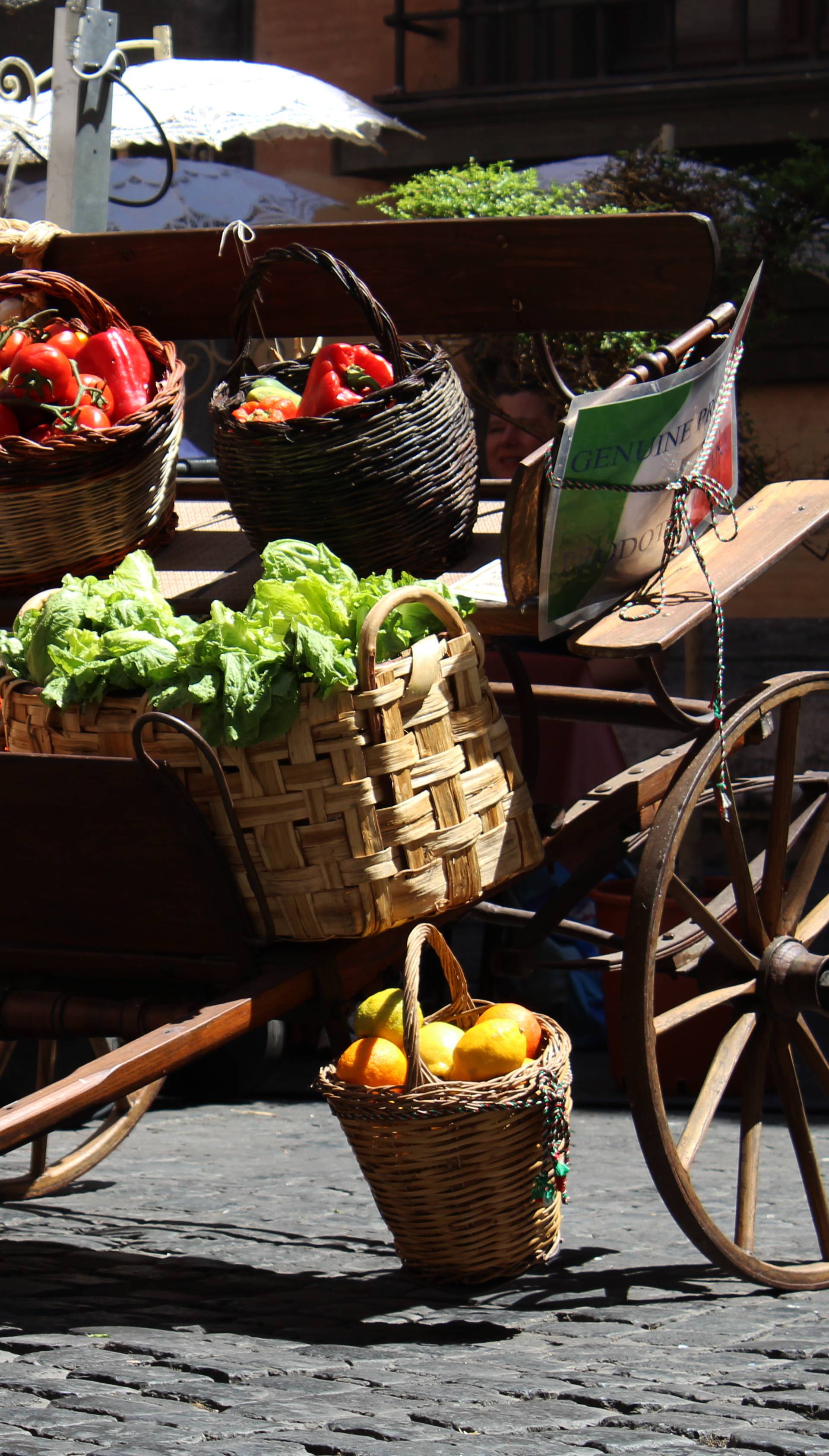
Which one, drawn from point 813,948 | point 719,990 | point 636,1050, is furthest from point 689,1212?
point 813,948

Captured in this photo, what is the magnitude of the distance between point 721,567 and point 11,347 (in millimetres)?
1446

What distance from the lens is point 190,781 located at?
8.79ft

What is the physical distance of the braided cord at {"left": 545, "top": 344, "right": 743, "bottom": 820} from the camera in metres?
3.13

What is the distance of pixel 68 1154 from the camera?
176 inches

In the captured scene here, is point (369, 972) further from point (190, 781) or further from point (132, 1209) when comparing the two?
point (132, 1209)

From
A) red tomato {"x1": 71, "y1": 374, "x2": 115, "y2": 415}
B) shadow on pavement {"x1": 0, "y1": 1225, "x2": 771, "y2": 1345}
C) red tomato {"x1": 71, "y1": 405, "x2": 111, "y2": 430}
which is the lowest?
shadow on pavement {"x1": 0, "y1": 1225, "x2": 771, "y2": 1345}

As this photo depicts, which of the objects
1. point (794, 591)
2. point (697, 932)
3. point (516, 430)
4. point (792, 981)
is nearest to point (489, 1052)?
point (697, 932)

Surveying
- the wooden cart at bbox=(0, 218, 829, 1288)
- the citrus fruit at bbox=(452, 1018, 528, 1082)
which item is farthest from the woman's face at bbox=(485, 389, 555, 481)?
the citrus fruit at bbox=(452, 1018, 528, 1082)

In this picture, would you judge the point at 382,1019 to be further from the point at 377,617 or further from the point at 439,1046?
the point at 377,617

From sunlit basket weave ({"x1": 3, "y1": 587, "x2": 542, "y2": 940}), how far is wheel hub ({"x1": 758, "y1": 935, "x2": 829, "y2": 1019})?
2.83 feet

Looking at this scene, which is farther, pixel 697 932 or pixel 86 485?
pixel 697 932

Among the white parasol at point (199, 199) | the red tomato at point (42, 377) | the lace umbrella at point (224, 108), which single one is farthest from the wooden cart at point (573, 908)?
the white parasol at point (199, 199)

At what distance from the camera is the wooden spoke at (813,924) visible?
3586 mm

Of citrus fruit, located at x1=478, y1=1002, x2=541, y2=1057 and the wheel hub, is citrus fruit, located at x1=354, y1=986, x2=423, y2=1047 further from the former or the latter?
the wheel hub
